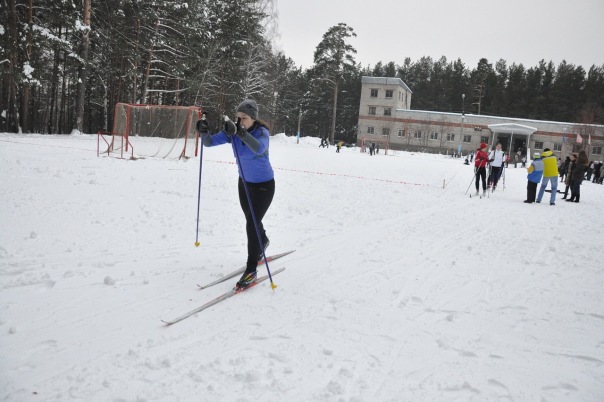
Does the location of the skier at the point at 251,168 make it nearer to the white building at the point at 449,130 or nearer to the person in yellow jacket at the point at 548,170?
the person in yellow jacket at the point at 548,170

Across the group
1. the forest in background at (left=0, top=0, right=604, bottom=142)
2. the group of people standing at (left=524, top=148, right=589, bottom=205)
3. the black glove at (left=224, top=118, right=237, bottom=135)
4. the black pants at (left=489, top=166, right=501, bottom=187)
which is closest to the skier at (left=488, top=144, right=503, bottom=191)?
the black pants at (left=489, top=166, right=501, bottom=187)

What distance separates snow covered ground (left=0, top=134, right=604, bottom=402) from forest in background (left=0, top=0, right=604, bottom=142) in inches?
705

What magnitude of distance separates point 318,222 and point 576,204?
10745 mm

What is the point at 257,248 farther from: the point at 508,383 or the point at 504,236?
the point at 504,236

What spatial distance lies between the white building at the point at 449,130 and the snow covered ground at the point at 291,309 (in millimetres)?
42087

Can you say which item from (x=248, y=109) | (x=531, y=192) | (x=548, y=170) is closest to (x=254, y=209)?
(x=248, y=109)

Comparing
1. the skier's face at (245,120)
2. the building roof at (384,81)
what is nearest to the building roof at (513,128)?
the building roof at (384,81)

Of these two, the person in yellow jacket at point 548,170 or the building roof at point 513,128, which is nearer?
the person in yellow jacket at point 548,170

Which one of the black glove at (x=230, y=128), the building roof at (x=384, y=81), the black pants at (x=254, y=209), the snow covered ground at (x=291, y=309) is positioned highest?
the building roof at (x=384, y=81)

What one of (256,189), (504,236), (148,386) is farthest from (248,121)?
(504,236)

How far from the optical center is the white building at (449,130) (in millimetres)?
49209

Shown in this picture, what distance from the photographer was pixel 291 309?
3.74 m

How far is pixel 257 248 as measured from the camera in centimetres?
421

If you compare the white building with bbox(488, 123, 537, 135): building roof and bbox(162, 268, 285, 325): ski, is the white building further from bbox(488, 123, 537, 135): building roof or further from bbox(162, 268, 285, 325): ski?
bbox(162, 268, 285, 325): ski
